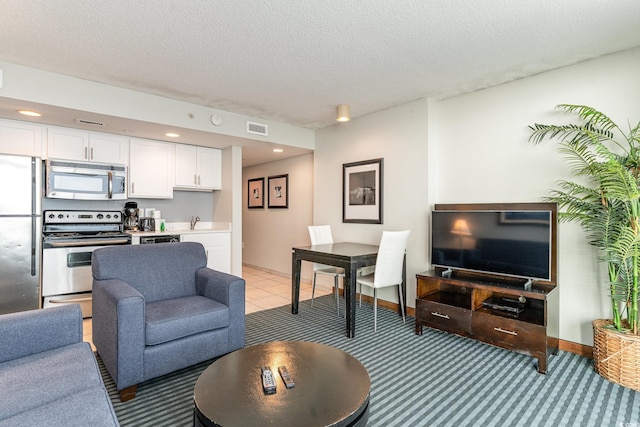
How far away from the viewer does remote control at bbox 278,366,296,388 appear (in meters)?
1.46

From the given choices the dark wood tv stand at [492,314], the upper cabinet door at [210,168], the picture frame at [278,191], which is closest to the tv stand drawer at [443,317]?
the dark wood tv stand at [492,314]

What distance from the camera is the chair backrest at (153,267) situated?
2494 mm

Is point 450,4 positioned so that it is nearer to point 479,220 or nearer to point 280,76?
point 280,76

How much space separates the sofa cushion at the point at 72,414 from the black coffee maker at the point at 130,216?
3538 millimetres

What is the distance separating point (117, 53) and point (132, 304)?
1.94 m

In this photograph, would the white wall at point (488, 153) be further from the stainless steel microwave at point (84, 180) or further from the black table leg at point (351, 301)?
the stainless steel microwave at point (84, 180)

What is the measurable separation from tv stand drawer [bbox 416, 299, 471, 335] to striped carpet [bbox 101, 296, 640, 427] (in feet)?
0.47

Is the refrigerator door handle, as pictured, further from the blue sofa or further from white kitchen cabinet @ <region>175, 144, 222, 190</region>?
the blue sofa

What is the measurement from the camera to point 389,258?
3250 mm

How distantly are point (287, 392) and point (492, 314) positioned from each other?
2.07 m

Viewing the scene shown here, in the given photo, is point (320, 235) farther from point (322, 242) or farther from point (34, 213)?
point (34, 213)

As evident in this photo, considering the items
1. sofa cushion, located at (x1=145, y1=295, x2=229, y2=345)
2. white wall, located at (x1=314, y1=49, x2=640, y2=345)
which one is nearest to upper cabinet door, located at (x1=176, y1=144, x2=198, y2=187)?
white wall, located at (x1=314, y1=49, x2=640, y2=345)

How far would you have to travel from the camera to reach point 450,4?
1.95 metres

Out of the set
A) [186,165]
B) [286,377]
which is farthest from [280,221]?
[286,377]
